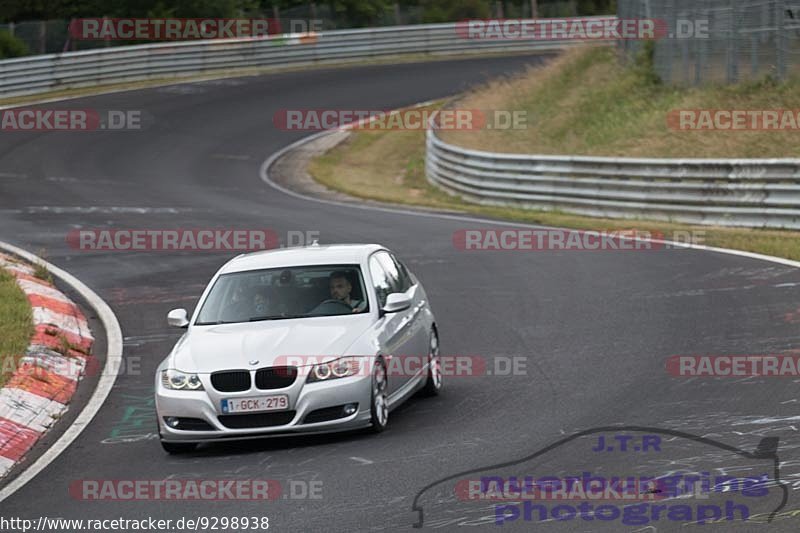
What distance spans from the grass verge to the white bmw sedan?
835 centimetres

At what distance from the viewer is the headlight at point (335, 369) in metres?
10.0

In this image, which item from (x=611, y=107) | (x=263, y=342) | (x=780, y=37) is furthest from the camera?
(x=611, y=107)

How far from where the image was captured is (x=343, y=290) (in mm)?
11195

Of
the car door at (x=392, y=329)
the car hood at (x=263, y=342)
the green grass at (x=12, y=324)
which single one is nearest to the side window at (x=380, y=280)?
the car door at (x=392, y=329)

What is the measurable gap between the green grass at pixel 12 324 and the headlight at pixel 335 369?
3409 millimetres

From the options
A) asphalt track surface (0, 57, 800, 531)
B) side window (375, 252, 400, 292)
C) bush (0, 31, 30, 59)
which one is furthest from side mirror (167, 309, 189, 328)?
bush (0, 31, 30, 59)

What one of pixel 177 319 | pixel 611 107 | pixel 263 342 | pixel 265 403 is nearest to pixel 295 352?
pixel 263 342

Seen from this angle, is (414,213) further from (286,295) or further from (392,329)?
(392,329)

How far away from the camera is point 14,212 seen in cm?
2600

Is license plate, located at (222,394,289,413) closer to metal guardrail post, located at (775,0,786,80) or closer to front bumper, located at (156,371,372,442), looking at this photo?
front bumper, located at (156,371,372,442)

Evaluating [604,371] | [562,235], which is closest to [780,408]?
[604,371]

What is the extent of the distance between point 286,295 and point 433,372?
5.04ft

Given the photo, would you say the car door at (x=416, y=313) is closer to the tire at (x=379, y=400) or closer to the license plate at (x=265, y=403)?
the tire at (x=379, y=400)

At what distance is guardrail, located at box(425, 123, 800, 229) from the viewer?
22.1 meters
